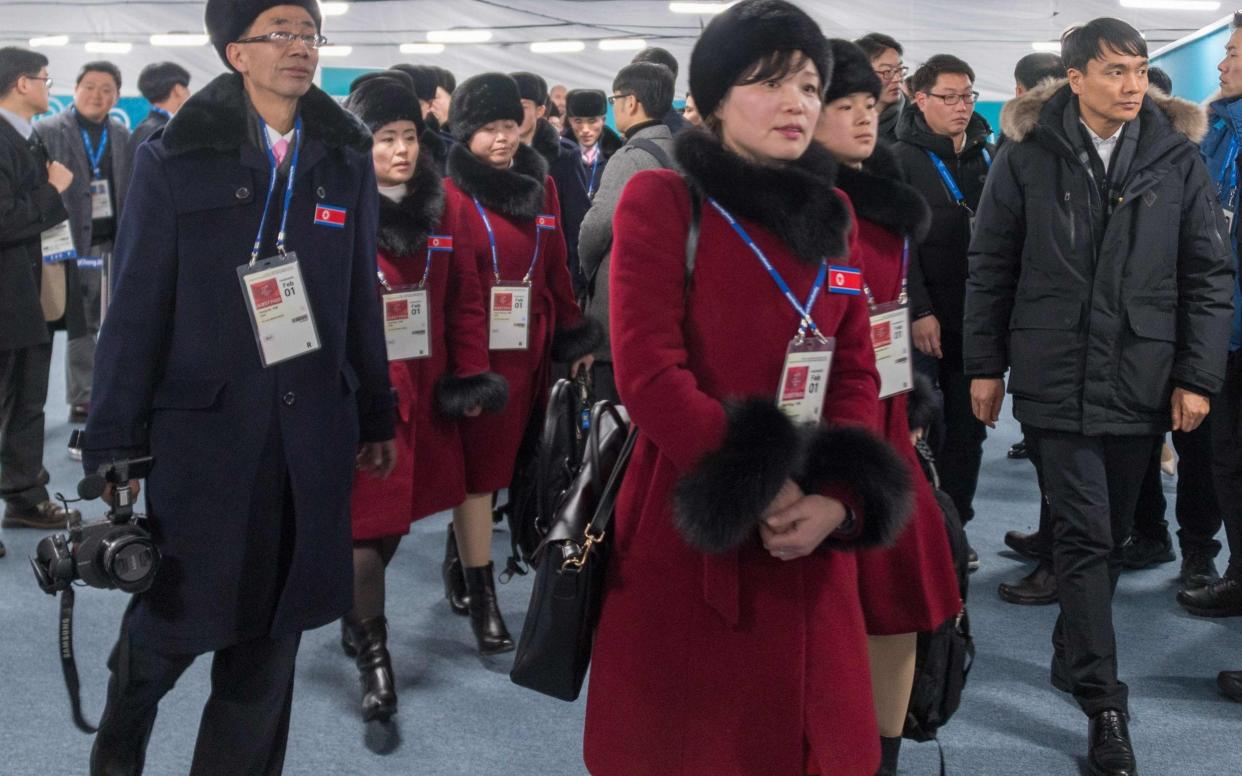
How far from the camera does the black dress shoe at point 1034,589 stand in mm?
4160

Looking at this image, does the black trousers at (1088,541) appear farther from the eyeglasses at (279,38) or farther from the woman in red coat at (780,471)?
the eyeglasses at (279,38)

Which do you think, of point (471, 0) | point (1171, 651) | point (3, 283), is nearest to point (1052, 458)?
point (1171, 651)

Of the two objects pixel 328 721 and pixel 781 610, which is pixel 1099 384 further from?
pixel 328 721

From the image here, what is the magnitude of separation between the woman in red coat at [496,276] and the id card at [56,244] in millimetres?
2124

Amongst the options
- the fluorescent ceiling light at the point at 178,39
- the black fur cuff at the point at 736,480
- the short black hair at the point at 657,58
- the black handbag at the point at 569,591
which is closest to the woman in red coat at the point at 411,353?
the short black hair at the point at 657,58

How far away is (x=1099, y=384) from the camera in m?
2.91

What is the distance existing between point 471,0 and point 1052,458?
587 inches

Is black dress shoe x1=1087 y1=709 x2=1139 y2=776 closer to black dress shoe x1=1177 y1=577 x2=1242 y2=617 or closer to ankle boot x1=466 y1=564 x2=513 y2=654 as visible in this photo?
black dress shoe x1=1177 y1=577 x2=1242 y2=617

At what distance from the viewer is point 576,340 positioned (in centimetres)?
399

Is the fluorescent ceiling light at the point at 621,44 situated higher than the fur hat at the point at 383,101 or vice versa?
the fluorescent ceiling light at the point at 621,44

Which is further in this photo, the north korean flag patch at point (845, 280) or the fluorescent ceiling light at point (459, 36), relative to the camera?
the fluorescent ceiling light at point (459, 36)

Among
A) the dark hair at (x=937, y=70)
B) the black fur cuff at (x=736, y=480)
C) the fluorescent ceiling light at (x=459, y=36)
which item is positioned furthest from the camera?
the fluorescent ceiling light at (x=459, y=36)

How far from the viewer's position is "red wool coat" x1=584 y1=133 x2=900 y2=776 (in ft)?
5.56

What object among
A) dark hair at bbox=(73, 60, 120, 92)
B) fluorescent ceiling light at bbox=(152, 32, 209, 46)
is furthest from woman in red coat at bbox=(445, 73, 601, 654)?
fluorescent ceiling light at bbox=(152, 32, 209, 46)
